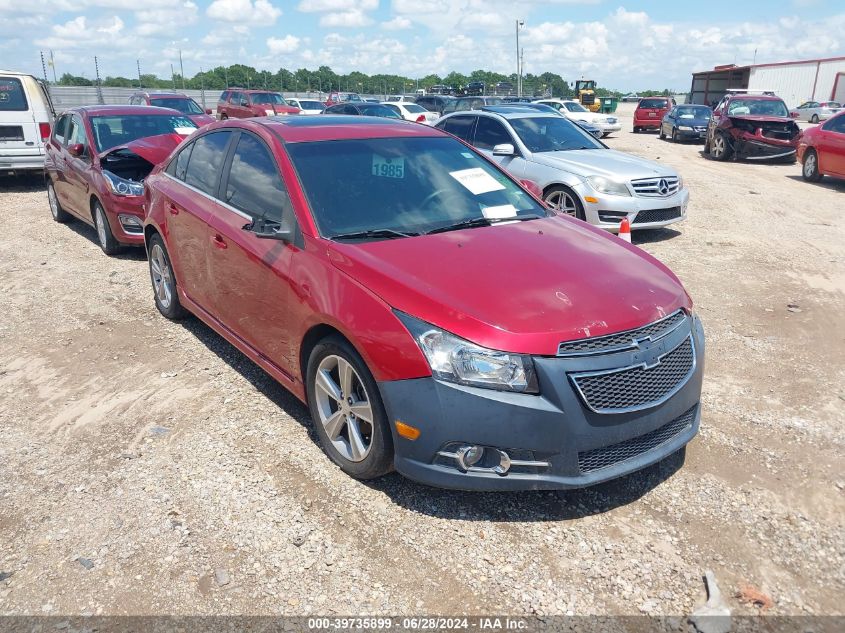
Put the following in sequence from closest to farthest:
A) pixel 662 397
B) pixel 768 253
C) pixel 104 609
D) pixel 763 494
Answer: pixel 104 609 → pixel 662 397 → pixel 763 494 → pixel 768 253

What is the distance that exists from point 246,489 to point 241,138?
241 centimetres

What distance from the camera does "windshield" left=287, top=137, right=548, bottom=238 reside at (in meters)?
3.84

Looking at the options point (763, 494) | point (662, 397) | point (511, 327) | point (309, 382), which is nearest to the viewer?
point (511, 327)

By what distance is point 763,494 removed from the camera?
3463 mm

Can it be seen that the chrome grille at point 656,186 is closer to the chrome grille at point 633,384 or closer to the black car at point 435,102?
the chrome grille at point 633,384

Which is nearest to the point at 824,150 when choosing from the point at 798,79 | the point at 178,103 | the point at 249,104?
the point at 178,103

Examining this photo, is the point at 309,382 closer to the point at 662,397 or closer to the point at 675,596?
the point at 662,397

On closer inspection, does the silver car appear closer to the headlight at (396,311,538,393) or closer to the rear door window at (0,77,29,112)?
the headlight at (396,311,538,393)

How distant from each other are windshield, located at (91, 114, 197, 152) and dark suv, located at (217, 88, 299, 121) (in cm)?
1696

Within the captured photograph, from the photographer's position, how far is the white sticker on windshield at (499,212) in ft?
13.8

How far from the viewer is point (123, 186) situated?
25.9 feet

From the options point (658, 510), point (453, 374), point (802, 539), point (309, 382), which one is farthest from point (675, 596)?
point (309, 382)

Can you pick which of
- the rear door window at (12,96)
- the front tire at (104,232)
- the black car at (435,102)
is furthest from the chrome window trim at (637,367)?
the black car at (435,102)

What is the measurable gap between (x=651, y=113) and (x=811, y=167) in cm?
1741
